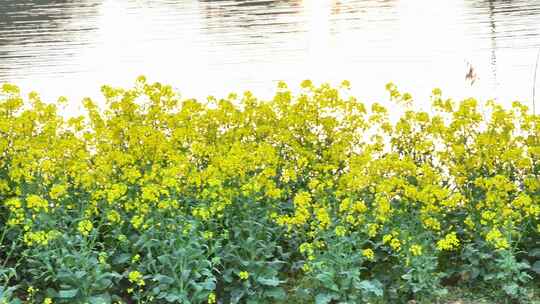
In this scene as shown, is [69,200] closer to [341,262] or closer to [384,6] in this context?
[341,262]

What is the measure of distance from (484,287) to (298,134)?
1635 millimetres

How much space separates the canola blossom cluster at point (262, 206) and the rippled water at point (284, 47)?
6234mm

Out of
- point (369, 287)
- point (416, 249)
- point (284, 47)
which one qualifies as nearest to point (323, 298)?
point (369, 287)

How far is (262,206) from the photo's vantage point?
5676 millimetres

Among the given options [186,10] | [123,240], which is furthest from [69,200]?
[186,10]

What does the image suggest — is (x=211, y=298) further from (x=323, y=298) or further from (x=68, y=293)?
(x=68, y=293)

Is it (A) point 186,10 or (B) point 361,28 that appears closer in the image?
(B) point 361,28

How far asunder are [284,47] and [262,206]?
13126 millimetres

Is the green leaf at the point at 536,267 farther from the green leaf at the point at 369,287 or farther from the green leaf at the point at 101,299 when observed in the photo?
the green leaf at the point at 101,299

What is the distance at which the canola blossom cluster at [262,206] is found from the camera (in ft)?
16.5

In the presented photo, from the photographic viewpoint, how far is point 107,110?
6.41m

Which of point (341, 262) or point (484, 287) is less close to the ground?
point (341, 262)

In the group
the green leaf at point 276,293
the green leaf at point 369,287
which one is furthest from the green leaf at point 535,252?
the green leaf at point 276,293

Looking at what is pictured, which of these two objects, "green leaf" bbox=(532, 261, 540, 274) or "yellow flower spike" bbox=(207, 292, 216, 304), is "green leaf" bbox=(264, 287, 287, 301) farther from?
"green leaf" bbox=(532, 261, 540, 274)
